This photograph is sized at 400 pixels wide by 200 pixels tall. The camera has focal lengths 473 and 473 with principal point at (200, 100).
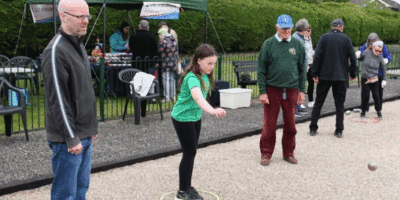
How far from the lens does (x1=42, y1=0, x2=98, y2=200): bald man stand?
2996 millimetres

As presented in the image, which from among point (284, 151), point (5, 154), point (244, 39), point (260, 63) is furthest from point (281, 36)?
point (244, 39)

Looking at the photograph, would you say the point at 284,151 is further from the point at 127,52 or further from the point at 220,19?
the point at 220,19

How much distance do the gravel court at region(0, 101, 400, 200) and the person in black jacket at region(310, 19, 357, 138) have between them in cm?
72

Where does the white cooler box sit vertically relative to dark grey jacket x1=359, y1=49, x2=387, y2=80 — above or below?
below

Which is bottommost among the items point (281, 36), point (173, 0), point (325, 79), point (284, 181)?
point (284, 181)

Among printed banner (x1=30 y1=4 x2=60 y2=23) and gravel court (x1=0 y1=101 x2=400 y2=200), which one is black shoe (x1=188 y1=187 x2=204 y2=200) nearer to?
gravel court (x1=0 y1=101 x2=400 y2=200)

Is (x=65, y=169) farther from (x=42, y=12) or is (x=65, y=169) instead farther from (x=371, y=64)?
(x=42, y=12)

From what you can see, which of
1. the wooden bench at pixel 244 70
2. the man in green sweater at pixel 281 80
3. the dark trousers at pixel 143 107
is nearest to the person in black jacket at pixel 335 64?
the man in green sweater at pixel 281 80

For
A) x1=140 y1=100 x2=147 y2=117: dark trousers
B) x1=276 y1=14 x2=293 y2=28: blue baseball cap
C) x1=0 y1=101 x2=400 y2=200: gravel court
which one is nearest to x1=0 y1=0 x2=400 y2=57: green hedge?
→ x1=140 y1=100 x2=147 y2=117: dark trousers

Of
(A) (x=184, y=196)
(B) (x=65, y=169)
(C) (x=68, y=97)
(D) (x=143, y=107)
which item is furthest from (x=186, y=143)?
(D) (x=143, y=107)

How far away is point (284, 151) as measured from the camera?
6.27m

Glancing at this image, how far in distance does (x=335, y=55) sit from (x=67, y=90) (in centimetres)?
554

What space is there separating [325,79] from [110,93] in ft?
19.4

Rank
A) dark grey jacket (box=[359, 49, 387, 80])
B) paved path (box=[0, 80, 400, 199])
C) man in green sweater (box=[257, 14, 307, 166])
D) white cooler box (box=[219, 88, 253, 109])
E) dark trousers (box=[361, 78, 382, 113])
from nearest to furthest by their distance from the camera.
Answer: paved path (box=[0, 80, 400, 199]), man in green sweater (box=[257, 14, 307, 166]), dark grey jacket (box=[359, 49, 387, 80]), dark trousers (box=[361, 78, 382, 113]), white cooler box (box=[219, 88, 253, 109])
